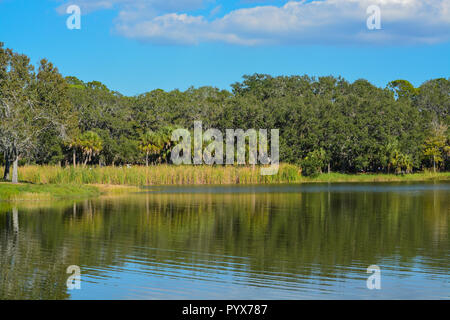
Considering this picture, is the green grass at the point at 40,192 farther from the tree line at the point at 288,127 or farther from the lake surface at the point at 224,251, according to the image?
the tree line at the point at 288,127

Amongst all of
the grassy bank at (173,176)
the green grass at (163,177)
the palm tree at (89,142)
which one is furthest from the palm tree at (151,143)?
the green grass at (163,177)

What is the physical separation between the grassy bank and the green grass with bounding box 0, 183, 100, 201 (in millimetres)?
4877

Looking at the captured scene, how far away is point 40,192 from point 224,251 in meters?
24.4

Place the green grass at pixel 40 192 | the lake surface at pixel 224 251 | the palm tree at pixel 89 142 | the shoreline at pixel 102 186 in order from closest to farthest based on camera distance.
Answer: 1. the lake surface at pixel 224 251
2. the green grass at pixel 40 192
3. the shoreline at pixel 102 186
4. the palm tree at pixel 89 142

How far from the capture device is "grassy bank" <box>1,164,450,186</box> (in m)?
50.8

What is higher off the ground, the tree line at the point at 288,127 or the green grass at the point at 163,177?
the tree line at the point at 288,127

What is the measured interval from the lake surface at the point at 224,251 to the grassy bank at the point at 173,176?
16422 mm

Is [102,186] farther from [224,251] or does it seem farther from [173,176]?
[224,251]

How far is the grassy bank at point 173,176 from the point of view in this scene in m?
50.8

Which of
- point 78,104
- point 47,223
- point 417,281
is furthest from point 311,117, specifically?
point 417,281

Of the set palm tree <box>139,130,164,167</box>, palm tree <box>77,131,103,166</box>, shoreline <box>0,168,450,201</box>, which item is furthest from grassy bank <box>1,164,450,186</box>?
palm tree <box>77,131,103,166</box>
